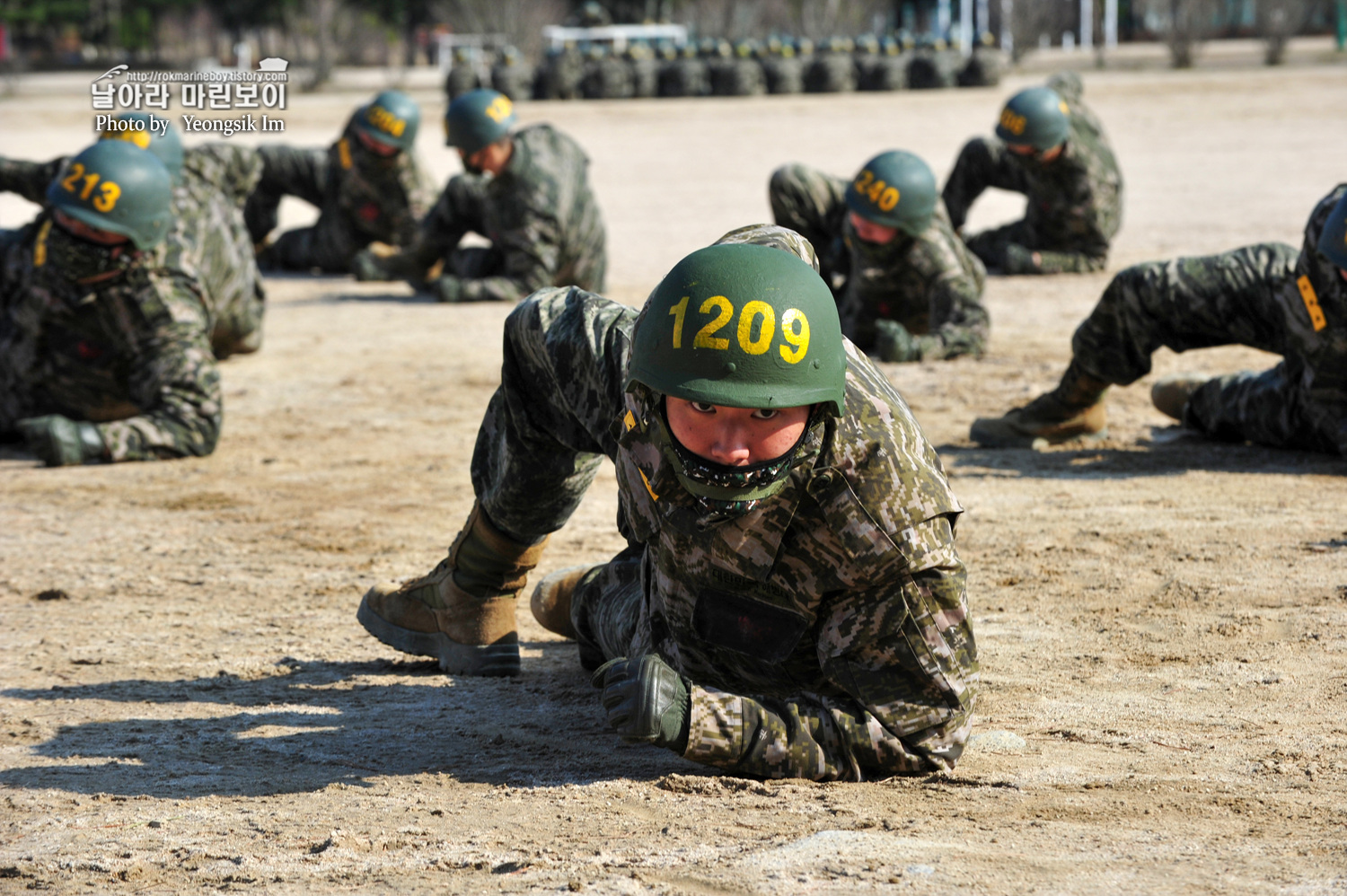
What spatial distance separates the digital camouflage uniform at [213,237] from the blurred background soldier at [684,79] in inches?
877

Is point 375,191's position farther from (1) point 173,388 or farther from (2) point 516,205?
(1) point 173,388

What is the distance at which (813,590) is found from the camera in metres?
3.62

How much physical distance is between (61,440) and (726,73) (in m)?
26.1

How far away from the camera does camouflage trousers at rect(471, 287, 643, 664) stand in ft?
13.3

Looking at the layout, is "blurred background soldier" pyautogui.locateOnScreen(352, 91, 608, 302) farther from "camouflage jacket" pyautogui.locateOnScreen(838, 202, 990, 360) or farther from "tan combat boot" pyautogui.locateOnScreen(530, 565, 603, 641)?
"tan combat boot" pyautogui.locateOnScreen(530, 565, 603, 641)

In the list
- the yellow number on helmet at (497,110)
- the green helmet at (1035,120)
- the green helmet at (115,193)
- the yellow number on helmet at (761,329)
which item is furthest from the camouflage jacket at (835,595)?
the green helmet at (1035,120)

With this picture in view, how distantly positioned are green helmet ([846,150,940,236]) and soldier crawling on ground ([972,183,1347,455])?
6.51ft

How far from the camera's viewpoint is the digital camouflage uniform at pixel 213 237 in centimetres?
816

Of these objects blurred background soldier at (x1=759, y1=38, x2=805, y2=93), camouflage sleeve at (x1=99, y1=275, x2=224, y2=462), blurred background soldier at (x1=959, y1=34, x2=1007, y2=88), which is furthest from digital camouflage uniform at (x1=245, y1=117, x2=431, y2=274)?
blurred background soldier at (x1=959, y1=34, x2=1007, y2=88)

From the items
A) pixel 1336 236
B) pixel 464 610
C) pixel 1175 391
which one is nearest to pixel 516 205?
pixel 1175 391

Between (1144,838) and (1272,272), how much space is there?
3.91 m

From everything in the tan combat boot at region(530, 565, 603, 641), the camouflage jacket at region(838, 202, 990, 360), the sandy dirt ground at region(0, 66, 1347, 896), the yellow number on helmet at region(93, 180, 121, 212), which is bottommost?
the sandy dirt ground at region(0, 66, 1347, 896)

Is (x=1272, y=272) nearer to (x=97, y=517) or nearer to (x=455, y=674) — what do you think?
(x=455, y=674)

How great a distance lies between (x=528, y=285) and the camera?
1173 centimetres
